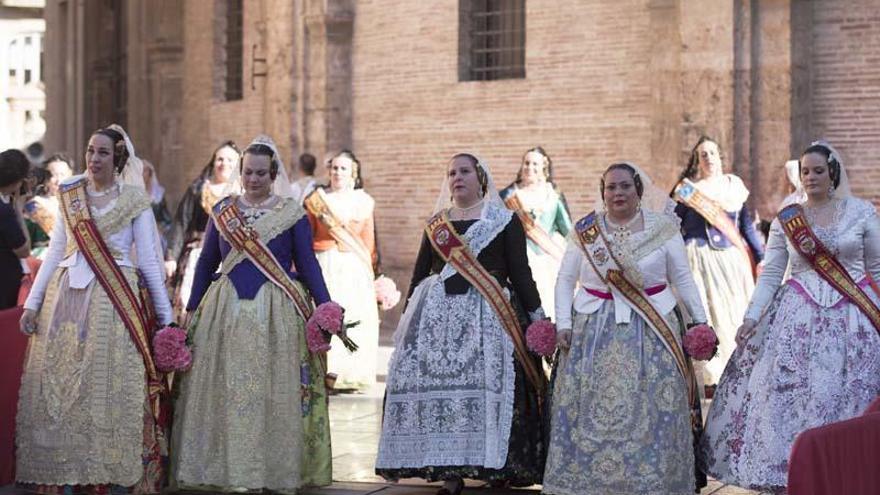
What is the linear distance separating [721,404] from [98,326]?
2.87 meters

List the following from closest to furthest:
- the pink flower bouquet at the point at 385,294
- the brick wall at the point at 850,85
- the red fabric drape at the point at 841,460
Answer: the red fabric drape at the point at 841,460 → the pink flower bouquet at the point at 385,294 → the brick wall at the point at 850,85

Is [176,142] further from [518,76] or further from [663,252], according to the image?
[663,252]

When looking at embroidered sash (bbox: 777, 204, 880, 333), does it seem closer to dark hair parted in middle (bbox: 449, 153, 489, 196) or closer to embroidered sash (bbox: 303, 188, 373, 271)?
dark hair parted in middle (bbox: 449, 153, 489, 196)

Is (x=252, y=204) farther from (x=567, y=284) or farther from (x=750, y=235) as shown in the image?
(x=750, y=235)

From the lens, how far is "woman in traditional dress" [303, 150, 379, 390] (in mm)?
11883

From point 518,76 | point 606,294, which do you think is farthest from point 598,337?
point 518,76

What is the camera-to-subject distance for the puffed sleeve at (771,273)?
756cm

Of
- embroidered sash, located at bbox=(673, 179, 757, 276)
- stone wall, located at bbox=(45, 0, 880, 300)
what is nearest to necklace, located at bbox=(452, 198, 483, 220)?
embroidered sash, located at bbox=(673, 179, 757, 276)
